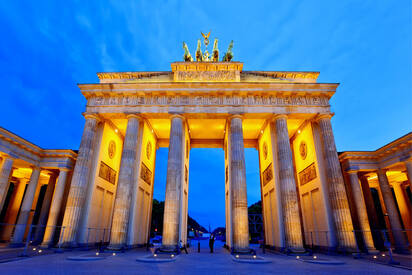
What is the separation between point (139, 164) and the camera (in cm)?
2039

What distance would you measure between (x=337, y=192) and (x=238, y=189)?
778 cm

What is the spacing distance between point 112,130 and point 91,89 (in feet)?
15.3

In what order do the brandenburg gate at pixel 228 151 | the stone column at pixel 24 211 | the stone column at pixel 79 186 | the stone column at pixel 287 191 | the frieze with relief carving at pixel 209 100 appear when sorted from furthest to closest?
the frieze with relief carving at pixel 209 100 < the stone column at pixel 24 211 < the brandenburg gate at pixel 228 151 < the stone column at pixel 79 186 < the stone column at pixel 287 191

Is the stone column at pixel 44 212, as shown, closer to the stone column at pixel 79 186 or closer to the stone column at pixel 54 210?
the stone column at pixel 54 210

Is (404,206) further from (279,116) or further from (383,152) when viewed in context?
(279,116)

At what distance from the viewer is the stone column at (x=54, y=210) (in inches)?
674

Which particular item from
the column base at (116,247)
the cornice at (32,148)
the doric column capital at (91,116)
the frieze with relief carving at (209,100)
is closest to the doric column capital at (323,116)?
the frieze with relief carving at (209,100)

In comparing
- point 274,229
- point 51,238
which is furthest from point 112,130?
point 274,229

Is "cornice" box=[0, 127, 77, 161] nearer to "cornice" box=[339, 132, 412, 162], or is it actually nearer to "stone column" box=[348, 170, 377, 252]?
"stone column" box=[348, 170, 377, 252]

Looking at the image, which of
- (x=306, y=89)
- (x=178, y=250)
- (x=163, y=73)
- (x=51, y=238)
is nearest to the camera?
(x=178, y=250)

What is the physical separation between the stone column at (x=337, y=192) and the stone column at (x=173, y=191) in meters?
12.2

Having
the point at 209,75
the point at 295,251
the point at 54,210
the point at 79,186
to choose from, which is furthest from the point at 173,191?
the point at 209,75

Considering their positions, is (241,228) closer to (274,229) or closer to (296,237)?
(296,237)

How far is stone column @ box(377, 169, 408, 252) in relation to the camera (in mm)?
17984
